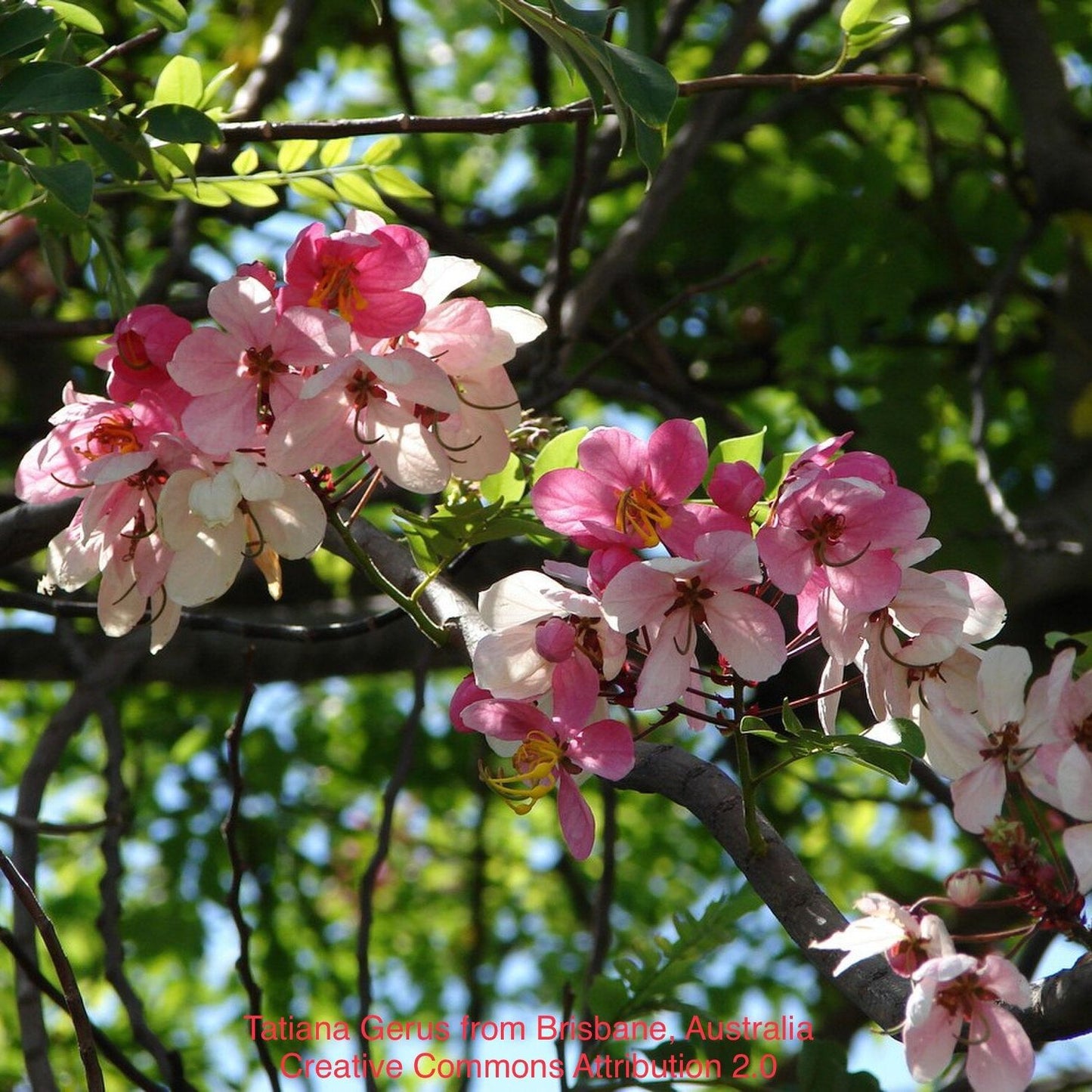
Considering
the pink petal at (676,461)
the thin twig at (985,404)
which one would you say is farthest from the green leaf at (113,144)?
the thin twig at (985,404)

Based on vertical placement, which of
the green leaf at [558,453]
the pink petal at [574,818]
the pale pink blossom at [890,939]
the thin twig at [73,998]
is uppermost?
the green leaf at [558,453]

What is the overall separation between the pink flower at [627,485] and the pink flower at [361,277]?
19 cm

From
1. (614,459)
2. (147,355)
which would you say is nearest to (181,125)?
(147,355)

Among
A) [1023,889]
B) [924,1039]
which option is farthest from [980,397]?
[924,1039]

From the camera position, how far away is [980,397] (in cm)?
277

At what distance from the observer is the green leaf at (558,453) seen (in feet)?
3.92

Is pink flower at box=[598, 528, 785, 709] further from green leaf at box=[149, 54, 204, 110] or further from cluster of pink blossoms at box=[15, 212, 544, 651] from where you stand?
green leaf at box=[149, 54, 204, 110]

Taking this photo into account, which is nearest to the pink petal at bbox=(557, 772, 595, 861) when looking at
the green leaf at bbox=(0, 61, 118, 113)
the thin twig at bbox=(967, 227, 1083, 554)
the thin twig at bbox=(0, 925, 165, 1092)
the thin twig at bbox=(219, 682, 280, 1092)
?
the thin twig at bbox=(219, 682, 280, 1092)

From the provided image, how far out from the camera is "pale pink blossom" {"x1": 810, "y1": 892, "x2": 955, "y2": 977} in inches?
38.7

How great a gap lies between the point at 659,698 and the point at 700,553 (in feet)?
0.37

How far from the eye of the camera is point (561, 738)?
1.03 meters

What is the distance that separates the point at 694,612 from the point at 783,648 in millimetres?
72

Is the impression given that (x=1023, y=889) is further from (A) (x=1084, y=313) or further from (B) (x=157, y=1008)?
(B) (x=157, y=1008)

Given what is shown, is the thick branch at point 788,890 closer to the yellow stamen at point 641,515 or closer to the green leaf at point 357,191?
the yellow stamen at point 641,515
